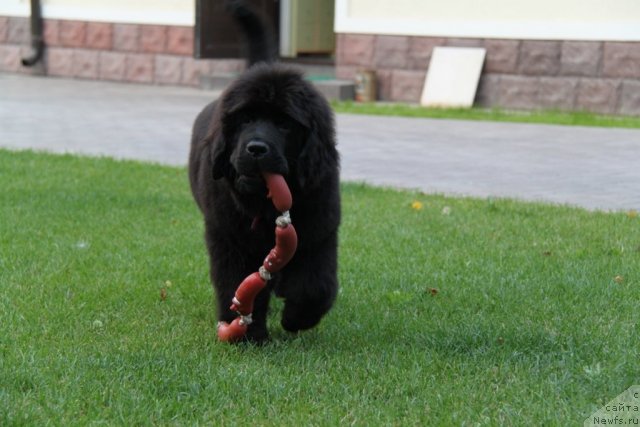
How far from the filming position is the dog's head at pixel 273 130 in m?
4.21

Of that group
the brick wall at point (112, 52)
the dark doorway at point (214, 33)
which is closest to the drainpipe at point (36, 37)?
the brick wall at point (112, 52)

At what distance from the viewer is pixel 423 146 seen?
36.9 ft

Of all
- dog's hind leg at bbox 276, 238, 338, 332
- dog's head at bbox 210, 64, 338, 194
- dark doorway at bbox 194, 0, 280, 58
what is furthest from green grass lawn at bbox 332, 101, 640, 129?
dog's head at bbox 210, 64, 338, 194

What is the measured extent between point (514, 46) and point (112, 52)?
7.65 metres

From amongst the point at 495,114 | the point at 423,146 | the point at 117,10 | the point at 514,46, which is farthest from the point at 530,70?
the point at 117,10

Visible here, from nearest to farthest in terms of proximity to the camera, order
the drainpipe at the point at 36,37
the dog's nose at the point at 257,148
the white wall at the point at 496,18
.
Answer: the dog's nose at the point at 257,148 → the white wall at the point at 496,18 → the drainpipe at the point at 36,37

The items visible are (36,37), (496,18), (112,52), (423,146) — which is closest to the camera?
(423,146)

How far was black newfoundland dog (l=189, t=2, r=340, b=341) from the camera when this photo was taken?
4.29 meters

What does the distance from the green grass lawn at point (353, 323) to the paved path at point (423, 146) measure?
1139 mm

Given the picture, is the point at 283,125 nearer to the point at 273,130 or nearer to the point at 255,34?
the point at 273,130

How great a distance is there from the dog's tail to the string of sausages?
5.91ft

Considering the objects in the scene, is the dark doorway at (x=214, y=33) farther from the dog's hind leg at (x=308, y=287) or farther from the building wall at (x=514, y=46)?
the dog's hind leg at (x=308, y=287)

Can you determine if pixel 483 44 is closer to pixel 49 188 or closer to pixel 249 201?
pixel 49 188

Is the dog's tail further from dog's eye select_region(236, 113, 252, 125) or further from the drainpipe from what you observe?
the drainpipe
